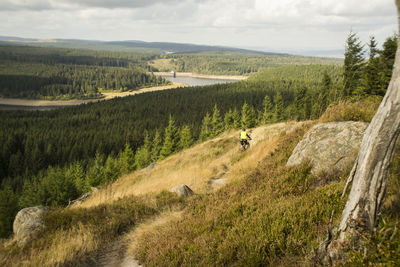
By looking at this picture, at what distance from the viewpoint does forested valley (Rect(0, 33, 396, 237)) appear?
30.0m

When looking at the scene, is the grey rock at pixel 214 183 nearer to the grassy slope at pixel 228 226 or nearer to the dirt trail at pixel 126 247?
the grassy slope at pixel 228 226

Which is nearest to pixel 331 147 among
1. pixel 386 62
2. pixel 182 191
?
pixel 182 191

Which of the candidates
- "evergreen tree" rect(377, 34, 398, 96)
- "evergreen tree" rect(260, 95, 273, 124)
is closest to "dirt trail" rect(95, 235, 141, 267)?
"evergreen tree" rect(377, 34, 398, 96)

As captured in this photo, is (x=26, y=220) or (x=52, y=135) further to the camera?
(x=52, y=135)

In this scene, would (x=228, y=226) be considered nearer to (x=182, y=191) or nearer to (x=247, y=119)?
(x=182, y=191)

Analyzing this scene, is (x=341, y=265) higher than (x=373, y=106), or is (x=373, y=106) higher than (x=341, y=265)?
(x=373, y=106)

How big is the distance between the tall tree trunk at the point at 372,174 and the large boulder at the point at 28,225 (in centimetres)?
778

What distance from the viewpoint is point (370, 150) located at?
11.7 ft

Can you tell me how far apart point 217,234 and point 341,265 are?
2.59 metres

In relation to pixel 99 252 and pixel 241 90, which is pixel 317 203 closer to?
pixel 99 252

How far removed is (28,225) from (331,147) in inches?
384

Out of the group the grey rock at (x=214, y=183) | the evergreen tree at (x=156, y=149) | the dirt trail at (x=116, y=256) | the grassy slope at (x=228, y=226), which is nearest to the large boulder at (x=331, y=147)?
the grassy slope at (x=228, y=226)

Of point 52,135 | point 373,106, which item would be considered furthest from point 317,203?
point 52,135

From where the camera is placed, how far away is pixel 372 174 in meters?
3.56
